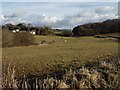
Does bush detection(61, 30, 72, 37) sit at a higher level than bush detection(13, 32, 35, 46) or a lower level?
lower

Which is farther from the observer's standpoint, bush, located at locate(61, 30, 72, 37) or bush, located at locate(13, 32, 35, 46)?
bush, located at locate(61, 30, 72, 37)

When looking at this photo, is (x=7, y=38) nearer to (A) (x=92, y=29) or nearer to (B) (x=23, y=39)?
(B) (x=23, y=39)

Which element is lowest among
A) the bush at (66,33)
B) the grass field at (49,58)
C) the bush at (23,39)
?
the bush at (66,33)

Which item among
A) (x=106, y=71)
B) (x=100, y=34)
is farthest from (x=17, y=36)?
(x=106, y=71)

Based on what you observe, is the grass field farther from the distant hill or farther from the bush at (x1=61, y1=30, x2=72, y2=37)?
the bush at (x1=61, y1=30, x2=72, y2=37)

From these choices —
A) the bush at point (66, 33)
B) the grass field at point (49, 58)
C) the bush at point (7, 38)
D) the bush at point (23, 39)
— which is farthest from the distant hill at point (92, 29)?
the grass field at point (49, 58)

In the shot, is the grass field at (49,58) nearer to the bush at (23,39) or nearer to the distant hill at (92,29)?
the bush at (23,39)

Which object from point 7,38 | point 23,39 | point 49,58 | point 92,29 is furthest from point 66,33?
point 49,58

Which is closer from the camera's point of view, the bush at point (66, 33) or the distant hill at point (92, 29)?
the distant hill at point (92, 29)

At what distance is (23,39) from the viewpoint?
6462 cm

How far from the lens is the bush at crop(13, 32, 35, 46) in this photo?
62.5 metres

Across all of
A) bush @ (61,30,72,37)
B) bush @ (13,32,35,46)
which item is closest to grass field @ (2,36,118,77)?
bush @ (13,32,35,46)

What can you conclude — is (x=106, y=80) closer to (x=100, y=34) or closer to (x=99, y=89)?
(x=99, y=89)

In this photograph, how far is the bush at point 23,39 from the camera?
205 ft
